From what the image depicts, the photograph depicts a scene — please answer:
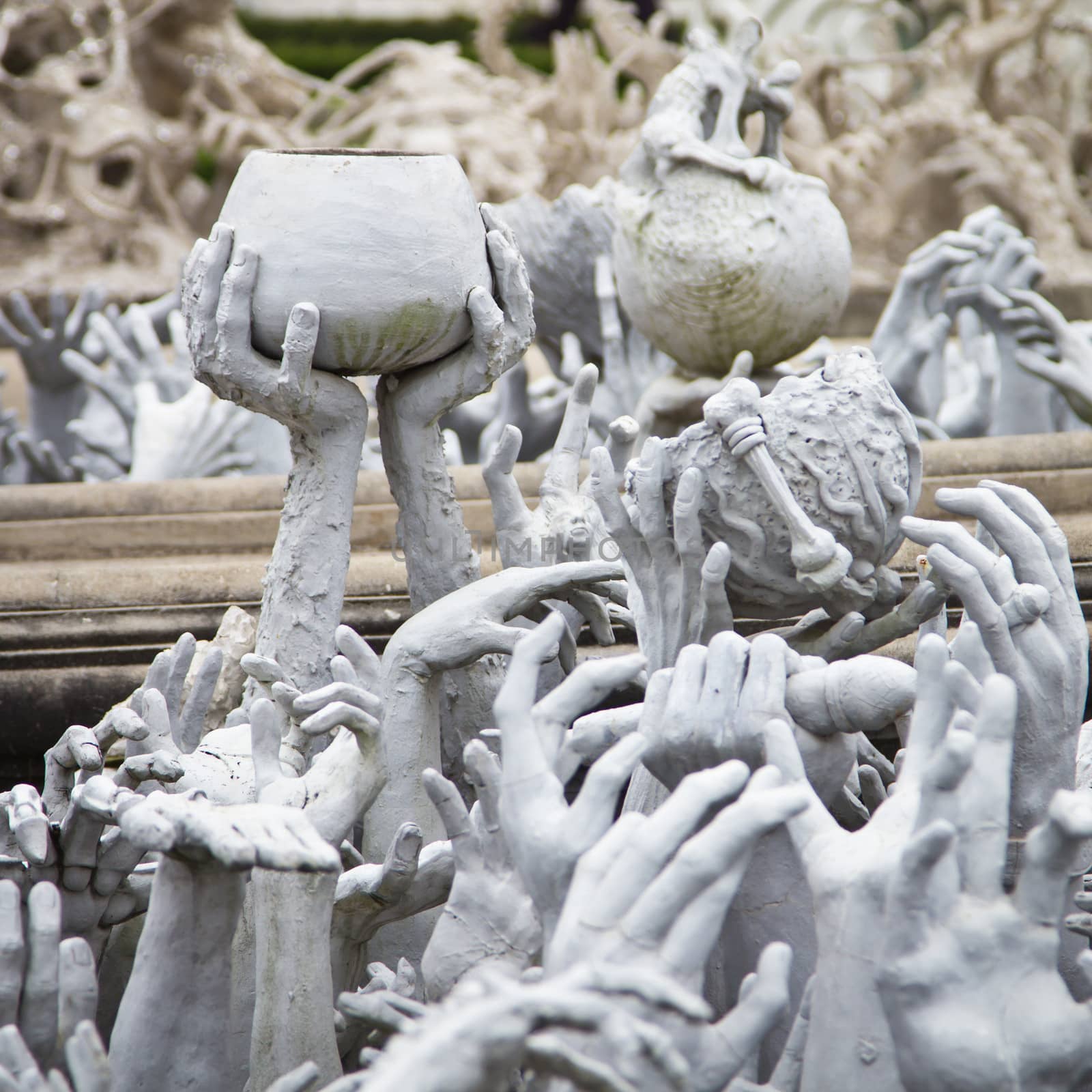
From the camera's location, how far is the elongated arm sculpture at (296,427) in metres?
2.50

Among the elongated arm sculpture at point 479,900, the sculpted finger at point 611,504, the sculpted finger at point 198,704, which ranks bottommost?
the sculpted finger at point 198,704

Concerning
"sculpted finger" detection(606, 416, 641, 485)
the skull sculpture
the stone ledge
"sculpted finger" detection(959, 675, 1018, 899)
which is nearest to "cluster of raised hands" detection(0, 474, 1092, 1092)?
"sculpted finger" detection(959, 675, 1018, 899)

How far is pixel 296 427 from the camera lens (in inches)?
105

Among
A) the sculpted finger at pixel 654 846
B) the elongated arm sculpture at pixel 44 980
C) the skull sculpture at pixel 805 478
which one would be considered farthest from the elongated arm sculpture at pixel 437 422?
the sculpted finger at pixel 654 846

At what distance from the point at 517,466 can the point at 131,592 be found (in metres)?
1.12

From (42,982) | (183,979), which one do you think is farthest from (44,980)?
(183,979)

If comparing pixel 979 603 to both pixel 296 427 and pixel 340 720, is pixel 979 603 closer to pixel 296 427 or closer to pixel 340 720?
pixel 340 720

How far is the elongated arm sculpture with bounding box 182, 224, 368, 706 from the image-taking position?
250 cm

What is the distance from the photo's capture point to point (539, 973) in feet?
6.34

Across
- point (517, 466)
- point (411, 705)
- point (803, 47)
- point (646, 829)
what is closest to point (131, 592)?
point (517, 466)

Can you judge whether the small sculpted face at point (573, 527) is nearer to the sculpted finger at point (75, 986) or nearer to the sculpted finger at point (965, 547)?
the sculpted finger at point (965, 547)

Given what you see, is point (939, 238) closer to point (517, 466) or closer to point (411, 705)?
point (517, 466)

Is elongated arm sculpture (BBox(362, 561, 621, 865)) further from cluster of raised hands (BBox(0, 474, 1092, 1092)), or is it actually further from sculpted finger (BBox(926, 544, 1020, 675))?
sculpted finger (BBox(926, 544, 1020, 675))

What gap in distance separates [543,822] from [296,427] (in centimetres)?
103
